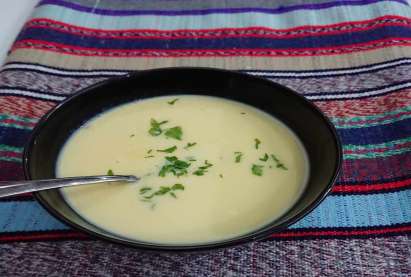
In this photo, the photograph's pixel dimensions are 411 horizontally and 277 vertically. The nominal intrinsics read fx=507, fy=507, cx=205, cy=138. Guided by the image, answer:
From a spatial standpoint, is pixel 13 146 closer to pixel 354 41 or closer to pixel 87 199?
pixel 87 199

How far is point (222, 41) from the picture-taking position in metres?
1.49

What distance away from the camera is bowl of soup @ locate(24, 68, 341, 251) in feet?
2.74

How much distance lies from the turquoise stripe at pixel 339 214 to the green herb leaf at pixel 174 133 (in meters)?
0.28

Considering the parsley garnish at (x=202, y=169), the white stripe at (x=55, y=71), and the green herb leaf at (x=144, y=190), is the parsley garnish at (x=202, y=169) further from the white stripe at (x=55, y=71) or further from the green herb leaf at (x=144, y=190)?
the white stripe at (x=55, y=71)

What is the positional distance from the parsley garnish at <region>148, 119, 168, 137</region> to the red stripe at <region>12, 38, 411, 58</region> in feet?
1.22

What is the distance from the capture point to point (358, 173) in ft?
3.40

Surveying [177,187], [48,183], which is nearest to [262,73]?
[177,187]

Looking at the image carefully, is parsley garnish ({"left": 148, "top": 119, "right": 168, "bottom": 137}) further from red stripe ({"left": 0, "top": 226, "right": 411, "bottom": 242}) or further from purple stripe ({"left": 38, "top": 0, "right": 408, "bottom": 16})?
purple stripe ({"left": 38, "top": 0, "right": 408, "bottom": 16})

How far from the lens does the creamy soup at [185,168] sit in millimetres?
854

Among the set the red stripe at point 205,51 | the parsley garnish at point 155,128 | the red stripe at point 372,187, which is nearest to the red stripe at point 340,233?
the red stripe at point 372,187

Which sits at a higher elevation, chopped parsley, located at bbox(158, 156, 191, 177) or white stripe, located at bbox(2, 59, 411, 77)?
white stripe, located at bbox(2, 59, 411, 77)

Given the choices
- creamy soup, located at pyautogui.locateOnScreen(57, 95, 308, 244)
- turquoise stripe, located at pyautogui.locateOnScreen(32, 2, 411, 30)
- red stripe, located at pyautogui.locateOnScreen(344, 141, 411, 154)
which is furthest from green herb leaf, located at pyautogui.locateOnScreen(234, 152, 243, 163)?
turquoise stripe, located at pyautogui.locateOnScreen(32, 2, 411, 30)

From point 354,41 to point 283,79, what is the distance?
0.28 m

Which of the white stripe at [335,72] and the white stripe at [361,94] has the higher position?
the white stripe at [335,72]
